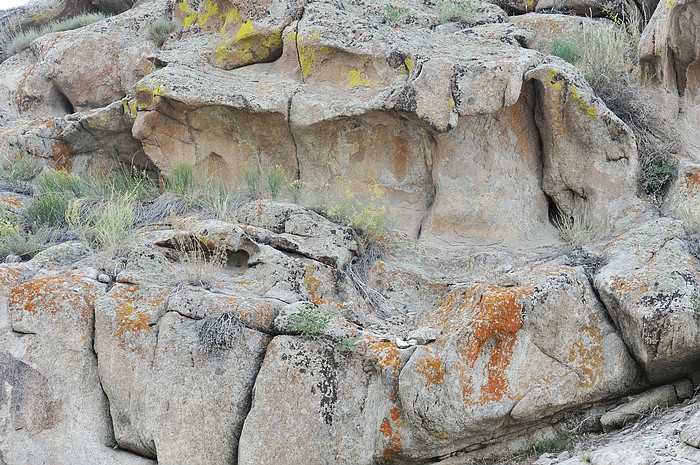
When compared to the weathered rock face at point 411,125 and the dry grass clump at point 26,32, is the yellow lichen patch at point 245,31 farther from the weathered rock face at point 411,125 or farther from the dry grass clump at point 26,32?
the dry grass clump at point 26,32

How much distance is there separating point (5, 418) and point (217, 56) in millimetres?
5039

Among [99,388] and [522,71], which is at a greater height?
[522,71]

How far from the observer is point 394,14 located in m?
8.58

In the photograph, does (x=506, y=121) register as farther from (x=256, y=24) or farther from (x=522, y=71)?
(x=256, y=24)

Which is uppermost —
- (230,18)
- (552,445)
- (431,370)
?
(230,18)

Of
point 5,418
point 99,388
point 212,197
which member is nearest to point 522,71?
point 212,197

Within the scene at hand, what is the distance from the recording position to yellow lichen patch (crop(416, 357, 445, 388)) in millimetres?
5316

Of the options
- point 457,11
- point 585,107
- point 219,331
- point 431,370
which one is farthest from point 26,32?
point 431,370

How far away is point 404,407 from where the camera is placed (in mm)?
5379

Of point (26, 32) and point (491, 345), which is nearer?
point (491, 345)

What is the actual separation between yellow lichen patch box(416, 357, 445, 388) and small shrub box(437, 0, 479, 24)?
17.4 ft

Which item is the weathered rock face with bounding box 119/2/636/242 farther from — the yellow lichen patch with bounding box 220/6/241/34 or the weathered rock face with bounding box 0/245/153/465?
the weathered rock face with bounding box 0/245/153/465

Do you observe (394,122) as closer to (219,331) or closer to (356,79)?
(356,79)

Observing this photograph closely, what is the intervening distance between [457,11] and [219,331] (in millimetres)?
5817
